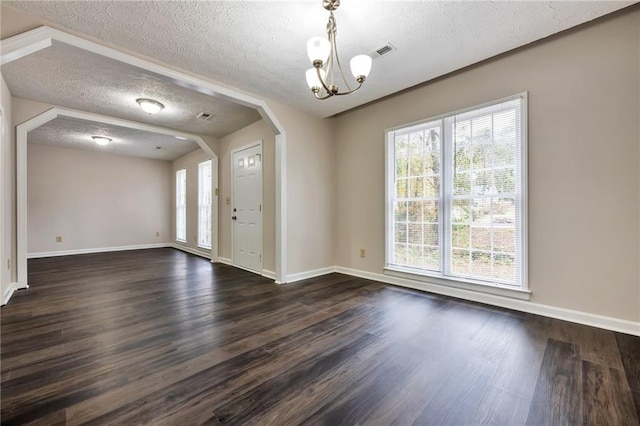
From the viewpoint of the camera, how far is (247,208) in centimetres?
473

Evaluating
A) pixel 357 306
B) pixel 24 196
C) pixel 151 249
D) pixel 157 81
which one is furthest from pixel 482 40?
pixel 151 249

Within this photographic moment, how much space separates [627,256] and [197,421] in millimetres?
3307

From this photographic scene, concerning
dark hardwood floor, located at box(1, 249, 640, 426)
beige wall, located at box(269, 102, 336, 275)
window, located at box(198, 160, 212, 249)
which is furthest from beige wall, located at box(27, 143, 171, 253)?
beige wall, located at box(269, 102, 336, 275)

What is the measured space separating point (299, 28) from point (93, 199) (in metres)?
7.30

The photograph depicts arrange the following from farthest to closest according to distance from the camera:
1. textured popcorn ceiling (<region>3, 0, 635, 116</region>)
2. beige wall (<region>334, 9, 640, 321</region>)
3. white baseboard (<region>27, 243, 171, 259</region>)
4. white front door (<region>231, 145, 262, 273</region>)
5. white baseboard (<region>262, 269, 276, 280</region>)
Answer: white baseboard (<region>27, 243, 171, 259</region>)
white front door (<region>231, 145, 262, 273</region>)
white baseboard (<region>262, 269, 276, 280</region>)
beige wall (<region>334, 9, 640, 321</region>)
textured popcorn ceiling (<region>3, 0, 635, 116</region>)

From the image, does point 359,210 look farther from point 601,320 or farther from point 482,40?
point 601,320

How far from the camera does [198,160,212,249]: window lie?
626 centimetres

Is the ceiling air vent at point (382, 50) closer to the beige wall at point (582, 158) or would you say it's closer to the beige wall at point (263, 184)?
the beige wall at point (582, 158)

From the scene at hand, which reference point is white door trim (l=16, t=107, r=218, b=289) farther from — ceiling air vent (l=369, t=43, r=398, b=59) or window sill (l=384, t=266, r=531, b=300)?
window sill (l=384, t=266, r=531, b=300)

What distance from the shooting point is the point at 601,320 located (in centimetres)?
228

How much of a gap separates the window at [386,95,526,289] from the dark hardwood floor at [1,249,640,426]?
510 millimetres

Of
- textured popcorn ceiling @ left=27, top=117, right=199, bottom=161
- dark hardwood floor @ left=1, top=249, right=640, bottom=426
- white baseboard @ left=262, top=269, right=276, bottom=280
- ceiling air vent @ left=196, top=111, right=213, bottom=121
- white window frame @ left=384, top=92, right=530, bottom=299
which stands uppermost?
textured popcorn ceiling @ left=27, top=117, right=199, bottom=161

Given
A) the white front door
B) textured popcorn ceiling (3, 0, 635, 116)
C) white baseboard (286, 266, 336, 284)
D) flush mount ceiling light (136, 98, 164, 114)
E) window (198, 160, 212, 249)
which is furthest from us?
window (198, 160, 212, 249)

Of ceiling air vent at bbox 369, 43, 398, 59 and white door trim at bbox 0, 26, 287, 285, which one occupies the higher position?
ceiling air vent at bbox 369, 43, 398, 59
